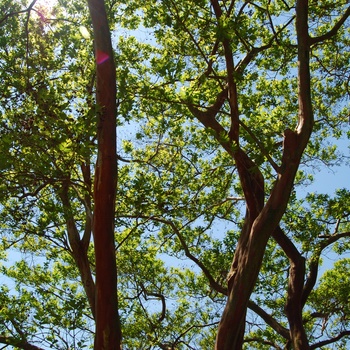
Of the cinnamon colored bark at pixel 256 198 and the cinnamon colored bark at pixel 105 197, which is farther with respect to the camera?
the cinnamon colored bark at pixel 256 198

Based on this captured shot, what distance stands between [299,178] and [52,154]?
293 inches

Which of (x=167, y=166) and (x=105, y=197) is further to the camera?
(x=167, y=166)

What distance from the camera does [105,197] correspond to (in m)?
5.21

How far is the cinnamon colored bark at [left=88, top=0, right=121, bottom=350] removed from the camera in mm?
4941

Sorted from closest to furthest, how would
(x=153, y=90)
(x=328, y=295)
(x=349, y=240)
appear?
(x=153, y=90) → (x=349, y=240) → (x=328, y=295)

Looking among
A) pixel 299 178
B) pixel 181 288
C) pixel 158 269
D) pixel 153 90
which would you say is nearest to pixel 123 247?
pixel 158 269

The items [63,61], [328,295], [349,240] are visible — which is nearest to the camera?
[63,61]

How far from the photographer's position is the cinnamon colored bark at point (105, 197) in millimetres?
4941

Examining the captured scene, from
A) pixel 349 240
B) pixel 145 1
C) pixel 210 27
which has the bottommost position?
pixel 349 240

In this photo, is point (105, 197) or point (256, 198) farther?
point (256, 198)

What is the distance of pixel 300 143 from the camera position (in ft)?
20.9

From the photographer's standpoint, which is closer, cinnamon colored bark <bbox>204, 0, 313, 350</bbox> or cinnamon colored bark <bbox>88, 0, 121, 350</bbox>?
cinnamon colored bark <bbox>88, 0, 121, 350</bbox>

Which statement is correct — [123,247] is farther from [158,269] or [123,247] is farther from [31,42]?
[31,42]

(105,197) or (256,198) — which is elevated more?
(256,198)
